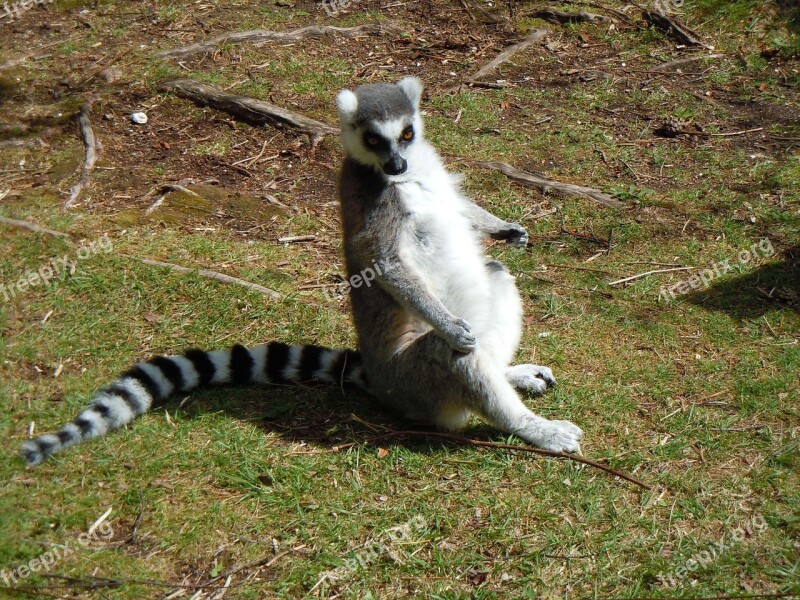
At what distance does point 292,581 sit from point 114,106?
598cm

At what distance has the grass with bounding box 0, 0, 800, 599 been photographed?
3.57 m

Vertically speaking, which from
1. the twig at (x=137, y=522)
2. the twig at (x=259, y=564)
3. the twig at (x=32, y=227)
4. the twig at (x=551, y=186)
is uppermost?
the twig at (x=32, y=227)

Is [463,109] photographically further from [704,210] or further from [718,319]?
[718,319]

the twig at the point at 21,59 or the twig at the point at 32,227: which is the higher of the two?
the twig at the point at 21,59

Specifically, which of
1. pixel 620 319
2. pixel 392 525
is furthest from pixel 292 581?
pixel 620 319

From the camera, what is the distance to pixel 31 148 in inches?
286

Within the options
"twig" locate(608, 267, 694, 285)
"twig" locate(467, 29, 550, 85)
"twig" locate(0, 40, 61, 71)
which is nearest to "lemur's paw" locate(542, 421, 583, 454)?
"twig" locate(608, 267, 694, 285)

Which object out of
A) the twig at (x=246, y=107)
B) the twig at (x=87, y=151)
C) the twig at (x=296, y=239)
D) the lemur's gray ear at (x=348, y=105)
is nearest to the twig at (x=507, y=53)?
the twig at (x=246, y=107)

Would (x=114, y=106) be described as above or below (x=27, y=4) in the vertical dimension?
below

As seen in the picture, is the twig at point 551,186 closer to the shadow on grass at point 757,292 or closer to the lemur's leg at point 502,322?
the shadow on grass at point 757,292

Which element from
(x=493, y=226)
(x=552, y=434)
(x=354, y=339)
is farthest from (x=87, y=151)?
(x=552, y=434)

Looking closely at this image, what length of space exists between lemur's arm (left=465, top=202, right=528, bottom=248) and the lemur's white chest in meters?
0.44

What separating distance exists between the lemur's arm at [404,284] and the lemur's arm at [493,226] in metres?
0.92

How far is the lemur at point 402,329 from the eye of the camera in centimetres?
413
